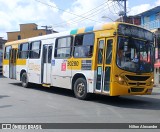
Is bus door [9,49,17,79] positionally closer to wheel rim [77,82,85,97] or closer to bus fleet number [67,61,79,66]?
bus fleet number [67,61,79,66]

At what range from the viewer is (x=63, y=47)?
606 inches

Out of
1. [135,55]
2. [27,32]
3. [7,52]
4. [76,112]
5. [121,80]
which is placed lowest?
[76,112]

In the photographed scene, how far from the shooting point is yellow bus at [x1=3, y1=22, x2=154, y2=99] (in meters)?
12.2

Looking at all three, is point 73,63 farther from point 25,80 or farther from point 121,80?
point 25,80

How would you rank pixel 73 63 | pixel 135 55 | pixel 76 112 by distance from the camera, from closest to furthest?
pixel 76 112 → pixel 135 55 → pixel 73 63

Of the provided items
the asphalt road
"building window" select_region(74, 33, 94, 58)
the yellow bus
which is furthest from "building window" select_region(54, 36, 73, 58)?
the asphalt road

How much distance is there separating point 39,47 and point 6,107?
6.88 meters

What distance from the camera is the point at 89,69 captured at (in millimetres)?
13258

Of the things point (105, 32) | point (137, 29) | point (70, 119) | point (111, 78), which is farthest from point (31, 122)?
point (137, 29)

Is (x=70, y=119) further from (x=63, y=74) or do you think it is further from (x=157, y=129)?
(x=63, y=74)

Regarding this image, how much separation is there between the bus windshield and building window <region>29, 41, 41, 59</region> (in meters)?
6.60

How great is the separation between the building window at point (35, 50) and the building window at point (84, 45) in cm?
401

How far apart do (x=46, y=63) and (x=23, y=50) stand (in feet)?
12.9

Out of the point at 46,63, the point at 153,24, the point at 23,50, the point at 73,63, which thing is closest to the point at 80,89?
the point at 73,63
